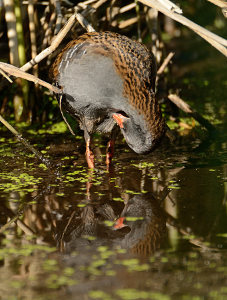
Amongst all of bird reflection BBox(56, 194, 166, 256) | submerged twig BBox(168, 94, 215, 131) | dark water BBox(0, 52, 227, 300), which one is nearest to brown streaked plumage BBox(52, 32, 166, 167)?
dark water BBox(0, 52, 227, 300)

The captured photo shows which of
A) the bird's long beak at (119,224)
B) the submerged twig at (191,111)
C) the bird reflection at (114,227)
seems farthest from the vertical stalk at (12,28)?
the bird's long beak at (119,224)

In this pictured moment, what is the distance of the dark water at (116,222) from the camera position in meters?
3.29

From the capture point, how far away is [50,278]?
3338mm

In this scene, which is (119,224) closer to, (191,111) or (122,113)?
(122,113)

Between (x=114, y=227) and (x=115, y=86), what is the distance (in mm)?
1453

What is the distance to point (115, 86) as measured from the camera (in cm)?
512

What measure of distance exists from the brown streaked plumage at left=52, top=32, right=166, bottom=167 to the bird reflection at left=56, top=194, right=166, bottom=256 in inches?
26.5

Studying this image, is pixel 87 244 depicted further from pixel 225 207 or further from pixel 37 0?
pixel 37 0

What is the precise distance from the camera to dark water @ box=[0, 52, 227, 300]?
3285 mm

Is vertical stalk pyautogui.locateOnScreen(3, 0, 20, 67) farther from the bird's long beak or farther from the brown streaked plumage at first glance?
the bird's long beak

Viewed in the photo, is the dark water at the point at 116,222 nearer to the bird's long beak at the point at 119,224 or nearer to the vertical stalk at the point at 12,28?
the bird's long beak at the point at 119,224

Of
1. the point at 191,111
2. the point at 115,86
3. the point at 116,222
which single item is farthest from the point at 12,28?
the point at 116,222

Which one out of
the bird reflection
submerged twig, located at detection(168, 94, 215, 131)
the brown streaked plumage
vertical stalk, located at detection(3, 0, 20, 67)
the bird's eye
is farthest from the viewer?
submerged twig, located at detection(168, 94, 215, 131)

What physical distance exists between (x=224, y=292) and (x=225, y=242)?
2.26 feet
